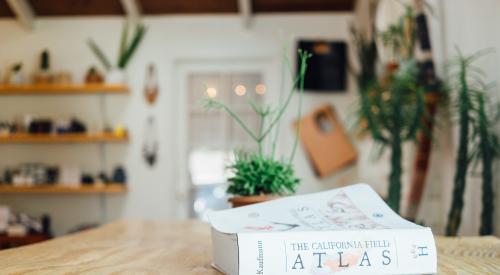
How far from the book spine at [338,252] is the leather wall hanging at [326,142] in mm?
4459

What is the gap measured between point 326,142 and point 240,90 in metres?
0.94

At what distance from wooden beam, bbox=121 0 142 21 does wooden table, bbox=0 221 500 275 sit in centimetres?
396

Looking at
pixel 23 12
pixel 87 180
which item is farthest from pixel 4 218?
pixel 23 12

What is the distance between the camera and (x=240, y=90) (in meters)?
5.40

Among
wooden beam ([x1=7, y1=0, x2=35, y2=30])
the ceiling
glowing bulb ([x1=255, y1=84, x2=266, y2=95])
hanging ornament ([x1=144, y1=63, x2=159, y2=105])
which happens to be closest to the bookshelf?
hanging ornament ([x1=144, y1=63, x2=159, y2=105])

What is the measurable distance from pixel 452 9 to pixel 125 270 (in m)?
2.67

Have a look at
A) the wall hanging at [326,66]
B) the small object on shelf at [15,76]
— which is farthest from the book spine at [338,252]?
the small object on shelf at [15,76]

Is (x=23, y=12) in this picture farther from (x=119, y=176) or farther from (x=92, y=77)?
(x=119, y=176)

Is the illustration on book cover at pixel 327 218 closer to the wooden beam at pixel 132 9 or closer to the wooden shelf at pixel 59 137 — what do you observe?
the wooden shelf at pixel 59 137

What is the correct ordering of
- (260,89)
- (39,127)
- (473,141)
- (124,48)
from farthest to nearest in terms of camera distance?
(260,89), (124,48), (39,127), (473,141)

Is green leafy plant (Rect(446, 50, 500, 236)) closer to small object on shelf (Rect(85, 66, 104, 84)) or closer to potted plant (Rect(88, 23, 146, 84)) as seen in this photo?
potted plant (Rect(88, 23, 146, 84))

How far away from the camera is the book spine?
711 mm

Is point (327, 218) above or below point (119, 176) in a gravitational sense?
above

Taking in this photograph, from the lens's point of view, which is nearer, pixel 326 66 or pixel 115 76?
pixel 115 76
